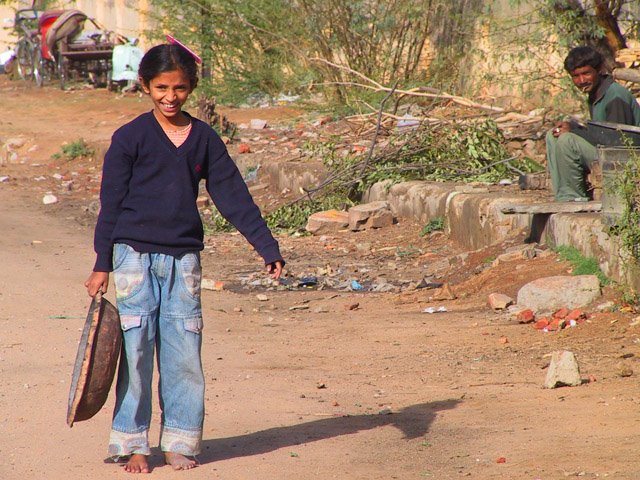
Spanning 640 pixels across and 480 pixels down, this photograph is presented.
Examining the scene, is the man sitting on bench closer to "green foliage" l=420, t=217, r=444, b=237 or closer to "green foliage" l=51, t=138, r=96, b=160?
"green foliage" l=420, t=217, r=444, b=237

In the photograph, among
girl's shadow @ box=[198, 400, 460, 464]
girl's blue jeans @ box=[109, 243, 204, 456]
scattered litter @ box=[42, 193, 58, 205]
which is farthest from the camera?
scattered litter @ box=[42, 193, 58, 205]

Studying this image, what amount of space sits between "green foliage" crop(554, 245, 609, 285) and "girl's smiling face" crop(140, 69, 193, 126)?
3141mm

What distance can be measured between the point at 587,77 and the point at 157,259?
4.00 m

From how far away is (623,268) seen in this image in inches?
218

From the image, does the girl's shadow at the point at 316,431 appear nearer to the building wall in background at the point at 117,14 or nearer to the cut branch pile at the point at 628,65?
the cut branch pile at the point at 628,65

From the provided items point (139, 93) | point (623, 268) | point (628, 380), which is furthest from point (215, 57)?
point (628, 380)

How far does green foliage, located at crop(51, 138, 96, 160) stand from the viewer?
14.4 m

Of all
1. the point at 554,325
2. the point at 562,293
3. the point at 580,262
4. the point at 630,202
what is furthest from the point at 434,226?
the point at 630,202

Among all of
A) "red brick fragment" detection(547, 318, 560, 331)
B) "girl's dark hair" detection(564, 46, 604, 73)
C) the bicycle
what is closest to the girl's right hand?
"red brick fragment" detection(547, 318, 560, 331)

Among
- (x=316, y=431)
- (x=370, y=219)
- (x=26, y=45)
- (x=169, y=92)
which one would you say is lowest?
(x=370, y=219)

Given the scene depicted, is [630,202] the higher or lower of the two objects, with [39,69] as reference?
higher

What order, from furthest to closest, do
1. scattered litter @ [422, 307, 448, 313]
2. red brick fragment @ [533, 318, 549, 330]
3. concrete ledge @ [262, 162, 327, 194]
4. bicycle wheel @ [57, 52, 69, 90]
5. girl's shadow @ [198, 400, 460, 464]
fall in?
1. bicycle wheel @ [57, 52, 69, 90]
2. concrete ledge @ [262, 162, 327, 194]
3. scattered litter @ [422, 307, 448, 313]
4. red brick fragment @ [533, 318, 549, 330]
5. girl's shadow @ [198, 400, 460, 464]

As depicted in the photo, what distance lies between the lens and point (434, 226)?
8.66 meters

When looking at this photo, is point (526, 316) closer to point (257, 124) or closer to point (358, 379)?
point (358, 379)
